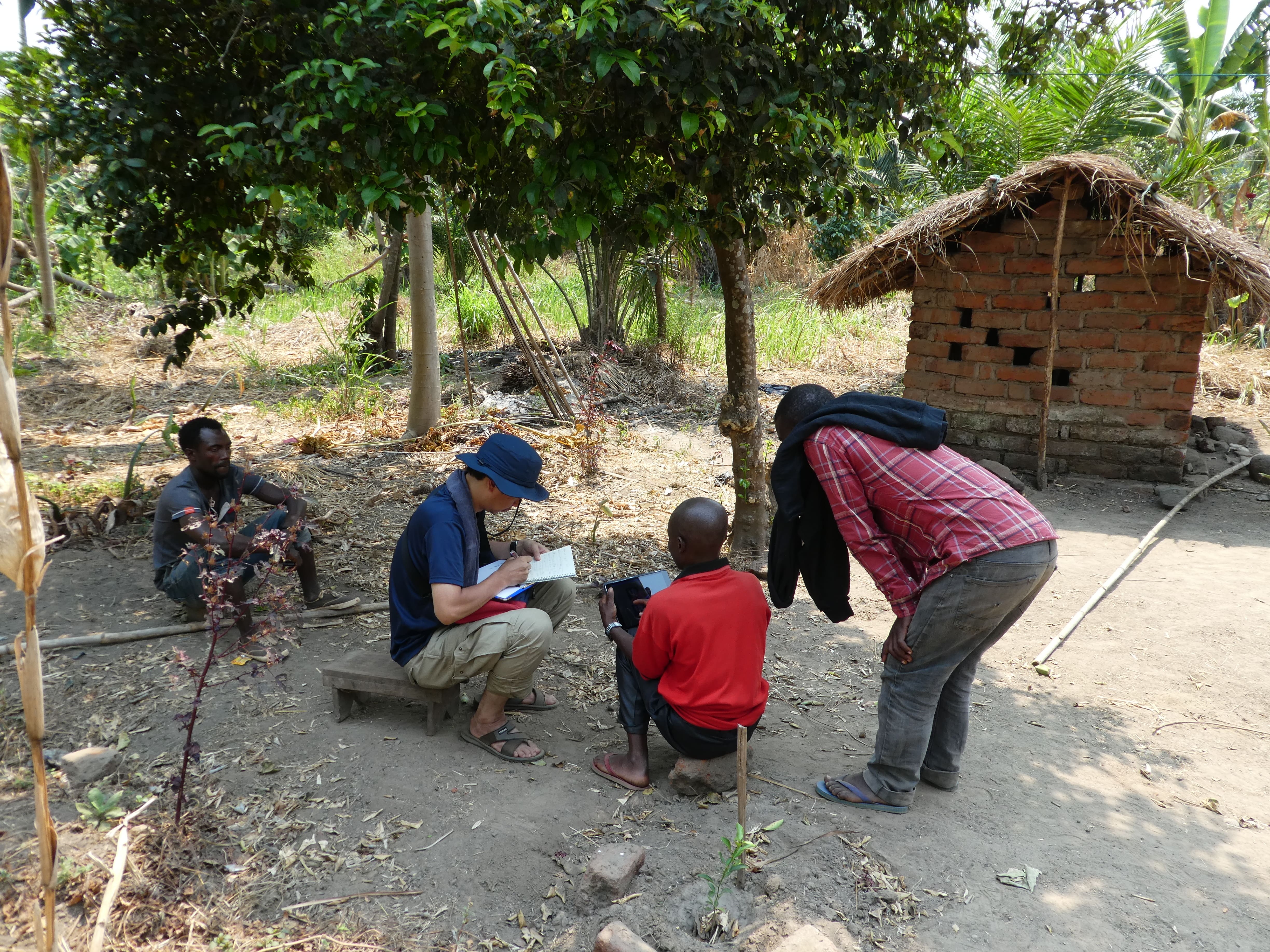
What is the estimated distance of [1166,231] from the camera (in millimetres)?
6543

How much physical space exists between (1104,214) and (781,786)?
5939 mm

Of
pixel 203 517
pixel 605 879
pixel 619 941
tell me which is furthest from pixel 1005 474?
pixel 203 517

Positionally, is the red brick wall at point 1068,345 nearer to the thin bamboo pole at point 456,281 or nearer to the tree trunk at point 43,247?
the thin bamboo pole at point 456,281

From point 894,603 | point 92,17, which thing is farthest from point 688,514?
point 92,17

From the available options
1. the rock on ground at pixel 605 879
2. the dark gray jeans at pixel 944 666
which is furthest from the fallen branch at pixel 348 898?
the dark gray jeans at pixel 944 666

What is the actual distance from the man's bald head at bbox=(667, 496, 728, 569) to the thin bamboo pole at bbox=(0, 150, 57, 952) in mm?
1825

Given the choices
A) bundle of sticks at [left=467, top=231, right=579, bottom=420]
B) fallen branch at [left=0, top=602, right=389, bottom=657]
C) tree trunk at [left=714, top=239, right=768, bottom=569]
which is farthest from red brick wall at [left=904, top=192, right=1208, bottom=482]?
fallen branch at [left=0, top=602, right=389, bottom=657]

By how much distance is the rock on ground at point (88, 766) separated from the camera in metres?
3.10

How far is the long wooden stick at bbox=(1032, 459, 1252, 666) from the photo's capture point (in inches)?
186

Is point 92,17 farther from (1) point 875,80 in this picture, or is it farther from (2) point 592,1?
(1) point 875,80

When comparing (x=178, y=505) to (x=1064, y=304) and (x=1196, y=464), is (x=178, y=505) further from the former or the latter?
(x=1196, y=464)

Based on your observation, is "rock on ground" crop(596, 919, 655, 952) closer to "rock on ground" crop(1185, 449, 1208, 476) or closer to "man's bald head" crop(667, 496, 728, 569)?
"man's bald head" crop(667, 496, 728, 569)

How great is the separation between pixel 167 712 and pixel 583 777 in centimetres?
183

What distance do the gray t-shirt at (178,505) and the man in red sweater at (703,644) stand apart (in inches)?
91.3
